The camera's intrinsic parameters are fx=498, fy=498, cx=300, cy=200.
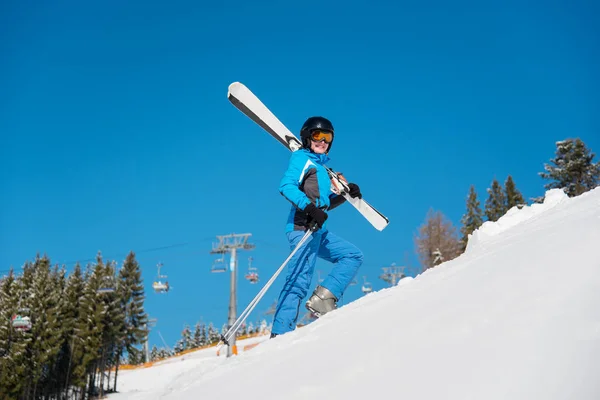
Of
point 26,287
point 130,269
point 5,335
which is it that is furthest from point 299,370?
point 130,269

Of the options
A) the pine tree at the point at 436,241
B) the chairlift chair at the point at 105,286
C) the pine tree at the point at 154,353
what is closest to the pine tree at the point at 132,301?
the chairlift chair at the point at 105,286

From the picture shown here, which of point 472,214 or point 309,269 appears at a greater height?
point 472,214

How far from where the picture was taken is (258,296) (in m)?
5.21

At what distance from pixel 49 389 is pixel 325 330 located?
47362 millimetres

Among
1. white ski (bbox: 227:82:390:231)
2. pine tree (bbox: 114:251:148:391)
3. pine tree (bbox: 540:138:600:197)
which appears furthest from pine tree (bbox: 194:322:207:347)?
white ski (bbox: 227:82:390:231)

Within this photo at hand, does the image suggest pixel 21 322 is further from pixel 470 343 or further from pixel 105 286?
pixel 470 343

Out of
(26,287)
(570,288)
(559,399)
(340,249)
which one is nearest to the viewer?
(559,399)

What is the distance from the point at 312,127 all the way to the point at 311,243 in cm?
155

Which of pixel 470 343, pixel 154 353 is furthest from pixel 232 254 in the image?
pixel 154 353

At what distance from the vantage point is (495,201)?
5134 cm

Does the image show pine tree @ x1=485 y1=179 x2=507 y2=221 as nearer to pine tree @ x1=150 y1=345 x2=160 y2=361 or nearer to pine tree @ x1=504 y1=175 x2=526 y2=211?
pine tree @ x1=504 y1=175 x2=526 y2=211

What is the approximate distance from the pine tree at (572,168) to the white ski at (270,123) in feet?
105

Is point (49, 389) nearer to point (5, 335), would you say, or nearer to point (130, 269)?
point (5, 335)

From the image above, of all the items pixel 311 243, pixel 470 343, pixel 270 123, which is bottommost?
pixel 470 343
